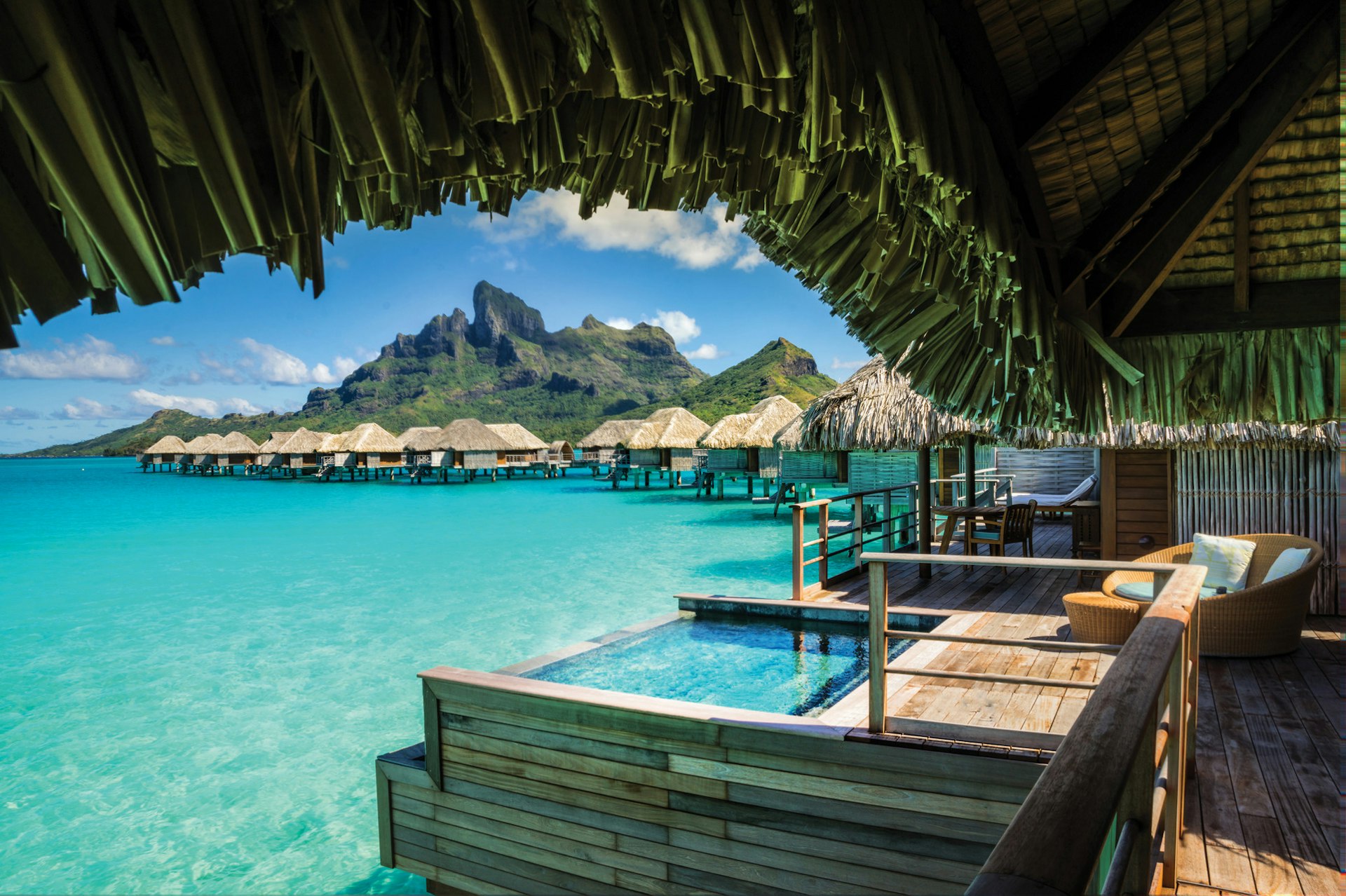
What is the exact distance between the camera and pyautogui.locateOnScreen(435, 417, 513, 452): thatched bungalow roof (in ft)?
137

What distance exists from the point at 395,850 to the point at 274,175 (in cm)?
502

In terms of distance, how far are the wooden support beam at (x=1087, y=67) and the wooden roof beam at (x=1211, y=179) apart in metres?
0.61

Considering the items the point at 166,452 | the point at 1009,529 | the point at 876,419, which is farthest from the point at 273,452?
the point at 1009,529

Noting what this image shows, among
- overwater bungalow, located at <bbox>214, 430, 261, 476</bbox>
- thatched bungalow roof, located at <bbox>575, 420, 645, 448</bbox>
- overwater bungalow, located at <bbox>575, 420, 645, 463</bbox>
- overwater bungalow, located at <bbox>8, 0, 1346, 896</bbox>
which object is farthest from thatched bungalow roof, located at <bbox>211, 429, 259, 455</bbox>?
overwater bungalow, located at <bbox>8, 0, 1346, 896</bbox>

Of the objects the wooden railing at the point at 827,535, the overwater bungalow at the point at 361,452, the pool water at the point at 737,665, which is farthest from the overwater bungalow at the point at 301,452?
the pool water at the point at 737,665

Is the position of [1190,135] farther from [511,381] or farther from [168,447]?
[511,381]

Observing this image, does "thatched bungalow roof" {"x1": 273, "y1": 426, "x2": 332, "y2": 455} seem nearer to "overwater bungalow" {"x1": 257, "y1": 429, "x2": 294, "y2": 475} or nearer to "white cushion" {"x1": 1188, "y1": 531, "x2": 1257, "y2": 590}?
"overwater bungalow" {"x1": 257, "y1": 429, "x2": 294, "y2": 475}

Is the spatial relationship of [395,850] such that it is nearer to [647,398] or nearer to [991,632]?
[991,632]

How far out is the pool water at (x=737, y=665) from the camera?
5797mm

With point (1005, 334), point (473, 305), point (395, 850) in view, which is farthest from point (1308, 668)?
point (473, 305)

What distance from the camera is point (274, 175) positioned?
0.62 metres

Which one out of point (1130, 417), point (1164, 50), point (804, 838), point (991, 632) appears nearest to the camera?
point (1164, 50)

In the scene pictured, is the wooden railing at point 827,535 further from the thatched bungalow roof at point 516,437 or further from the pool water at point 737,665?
the thatched bungalow roof at point 516,437

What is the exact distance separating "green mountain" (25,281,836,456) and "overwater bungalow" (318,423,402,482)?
21.0 metres
